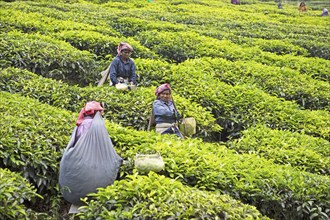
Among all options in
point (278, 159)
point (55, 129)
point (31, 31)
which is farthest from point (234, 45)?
point (55, 129)

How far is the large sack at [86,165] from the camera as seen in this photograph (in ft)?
18.1

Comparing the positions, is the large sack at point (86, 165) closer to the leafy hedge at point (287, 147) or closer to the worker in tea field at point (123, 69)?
the leafy hedge at point (287, 147)

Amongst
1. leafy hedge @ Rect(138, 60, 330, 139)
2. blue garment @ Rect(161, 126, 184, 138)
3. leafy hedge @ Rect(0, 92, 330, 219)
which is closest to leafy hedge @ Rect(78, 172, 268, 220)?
leafy hedge @ Rect(0, 92, 330, 219)

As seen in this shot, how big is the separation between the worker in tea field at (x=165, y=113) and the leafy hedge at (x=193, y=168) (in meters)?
0.69

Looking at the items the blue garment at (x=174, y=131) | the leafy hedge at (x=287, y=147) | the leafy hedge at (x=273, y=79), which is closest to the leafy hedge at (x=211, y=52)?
the leafy hedge at (x=273, y=79)

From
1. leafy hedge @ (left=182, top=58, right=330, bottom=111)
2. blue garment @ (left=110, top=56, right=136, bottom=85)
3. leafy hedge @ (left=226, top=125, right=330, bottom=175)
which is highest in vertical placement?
blue garment @ (left=110, top=56, right=136, bottom=85)

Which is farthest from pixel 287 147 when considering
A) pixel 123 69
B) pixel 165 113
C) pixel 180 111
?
pixel 123 69

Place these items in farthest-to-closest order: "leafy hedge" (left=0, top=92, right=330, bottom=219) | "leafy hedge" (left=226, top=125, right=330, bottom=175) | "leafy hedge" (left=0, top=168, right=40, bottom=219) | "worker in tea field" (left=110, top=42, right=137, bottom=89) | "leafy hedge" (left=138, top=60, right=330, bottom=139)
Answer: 1. "leafy hedge" (left=138, top=60, right=330, bottom=139)
2. "worker in tea field" (left=110, top=42, right=137, bottom=89)
3. "leafy hedge" (left=226, top=125, right=330, bottom=175)
4. "leafy hedge" (left=0, top=92, right=330, bottom=219)
5. "leafy hedge" (left=0, top=168, right=40, bottom=219)

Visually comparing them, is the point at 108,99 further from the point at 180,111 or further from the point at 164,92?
the point at 164,92

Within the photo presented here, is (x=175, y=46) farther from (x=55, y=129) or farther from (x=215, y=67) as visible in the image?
(x=55, y=129)

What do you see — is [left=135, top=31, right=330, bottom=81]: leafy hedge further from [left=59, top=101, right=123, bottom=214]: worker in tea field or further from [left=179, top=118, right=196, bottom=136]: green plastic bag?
[left=59, top=101, right=123, bottom=214]: worker in tea field

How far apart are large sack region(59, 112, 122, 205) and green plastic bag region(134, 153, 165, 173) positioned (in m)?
0.43

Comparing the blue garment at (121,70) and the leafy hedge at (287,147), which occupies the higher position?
the blue garment at (121,70)

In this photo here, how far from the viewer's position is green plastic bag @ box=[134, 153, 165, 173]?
5922 mm
